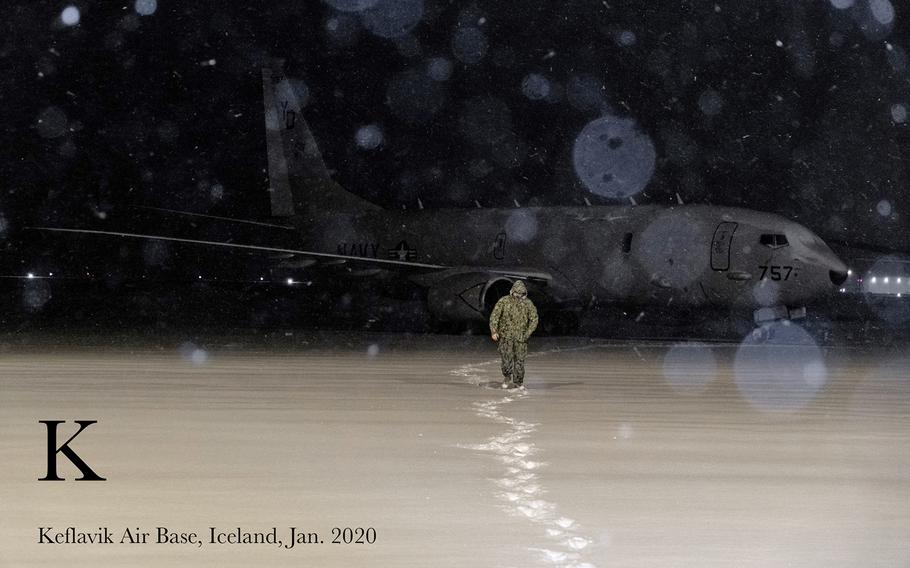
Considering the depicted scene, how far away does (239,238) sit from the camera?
1906 inches

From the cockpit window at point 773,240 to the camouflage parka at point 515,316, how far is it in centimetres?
1489

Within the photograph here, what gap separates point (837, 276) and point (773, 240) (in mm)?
1572

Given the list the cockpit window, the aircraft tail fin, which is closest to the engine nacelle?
the cockpit window

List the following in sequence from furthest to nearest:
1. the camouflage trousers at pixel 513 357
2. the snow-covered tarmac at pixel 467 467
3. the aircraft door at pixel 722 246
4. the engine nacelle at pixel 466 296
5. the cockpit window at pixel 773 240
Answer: the engine nacelle at pixel 466 296
the aircraft door at pixel 722 246
the cockpit window at pixel 773 240
the camouflage trousers at pixel 513 357
the snow-covered tarmac at pixel 467 467

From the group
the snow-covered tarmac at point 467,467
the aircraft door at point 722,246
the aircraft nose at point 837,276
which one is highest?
the aircraft door at point 722,246

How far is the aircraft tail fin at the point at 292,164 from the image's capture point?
43.8 meters

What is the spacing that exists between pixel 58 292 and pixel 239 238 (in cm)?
1958

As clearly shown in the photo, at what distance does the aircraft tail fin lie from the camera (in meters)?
43.8

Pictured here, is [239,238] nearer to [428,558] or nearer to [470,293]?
[470,293]

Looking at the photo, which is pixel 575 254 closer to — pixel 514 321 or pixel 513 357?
pixel 513 357

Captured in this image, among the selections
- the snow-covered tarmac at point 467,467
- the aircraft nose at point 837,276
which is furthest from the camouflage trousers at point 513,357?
the aircraft nose at point 837,276

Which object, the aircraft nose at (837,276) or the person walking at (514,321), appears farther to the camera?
the aircraft nose at (837,276)

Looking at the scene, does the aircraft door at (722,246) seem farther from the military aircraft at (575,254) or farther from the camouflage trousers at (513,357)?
the camouflage trousers at (513,357)

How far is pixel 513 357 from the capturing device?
57.9ft
